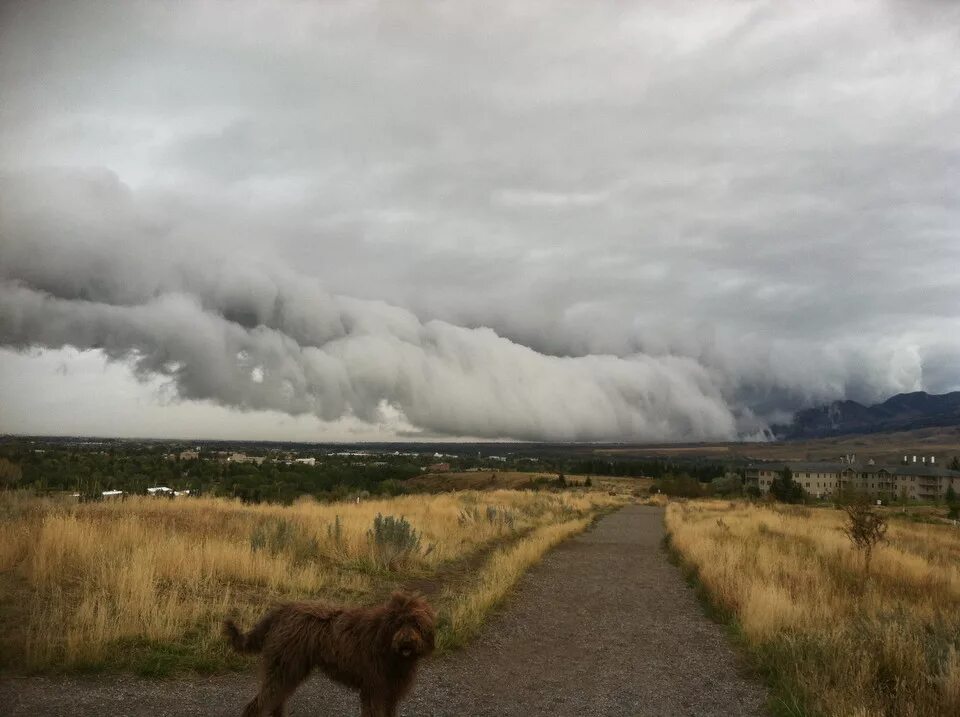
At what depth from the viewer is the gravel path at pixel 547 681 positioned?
6.24 metres

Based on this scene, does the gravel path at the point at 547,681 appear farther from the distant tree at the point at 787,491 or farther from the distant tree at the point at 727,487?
the distant tree at the point at 727,487

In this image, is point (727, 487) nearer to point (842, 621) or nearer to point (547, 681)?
point (842, 621)

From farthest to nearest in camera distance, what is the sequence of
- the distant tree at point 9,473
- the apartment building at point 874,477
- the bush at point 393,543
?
1. the apartment building at point 874,477
2. the distant tree at point 9,473
3. the bush at point 393,543

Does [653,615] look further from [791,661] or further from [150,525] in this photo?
[150,525]

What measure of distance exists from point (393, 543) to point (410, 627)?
9741 mm

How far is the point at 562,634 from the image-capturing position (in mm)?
10008

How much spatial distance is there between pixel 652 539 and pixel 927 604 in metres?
13.5

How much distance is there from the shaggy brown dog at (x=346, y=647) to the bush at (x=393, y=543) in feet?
27.9

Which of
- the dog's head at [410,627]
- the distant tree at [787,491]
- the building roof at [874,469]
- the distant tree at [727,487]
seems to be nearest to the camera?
the dog's head at [410,627]

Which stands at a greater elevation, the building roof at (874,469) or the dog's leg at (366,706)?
the dog's leg at (366,706)

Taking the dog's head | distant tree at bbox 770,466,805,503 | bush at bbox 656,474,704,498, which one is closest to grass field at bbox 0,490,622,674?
the dog's head

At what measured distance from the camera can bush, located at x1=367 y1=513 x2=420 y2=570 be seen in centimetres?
1408

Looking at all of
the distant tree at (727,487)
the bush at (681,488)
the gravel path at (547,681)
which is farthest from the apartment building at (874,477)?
the gravel path at (547,681)

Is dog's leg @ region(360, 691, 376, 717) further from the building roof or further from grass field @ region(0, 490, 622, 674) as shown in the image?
the building roof
